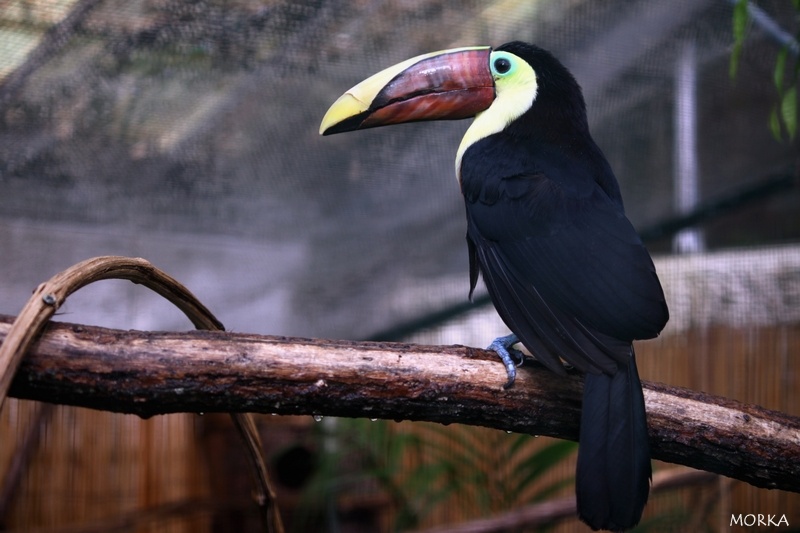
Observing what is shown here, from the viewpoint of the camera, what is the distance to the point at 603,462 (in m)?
1.27

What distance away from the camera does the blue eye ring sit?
1952mm

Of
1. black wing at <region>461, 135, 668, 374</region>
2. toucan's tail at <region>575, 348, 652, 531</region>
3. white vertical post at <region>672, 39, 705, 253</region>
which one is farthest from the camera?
white vertical post at <region>672, 39, 705, 253</region>

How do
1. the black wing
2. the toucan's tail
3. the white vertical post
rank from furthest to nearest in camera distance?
the white vertical post < the black wing < the toucan's tail

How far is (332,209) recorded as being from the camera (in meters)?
3.02

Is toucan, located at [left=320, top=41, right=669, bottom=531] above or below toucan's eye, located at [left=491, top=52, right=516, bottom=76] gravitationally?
below

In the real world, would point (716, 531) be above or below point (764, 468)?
below

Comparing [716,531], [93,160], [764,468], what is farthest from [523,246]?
[716,531]

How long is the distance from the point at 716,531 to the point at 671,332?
1.05 m

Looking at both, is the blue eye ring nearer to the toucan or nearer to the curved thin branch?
the toucan

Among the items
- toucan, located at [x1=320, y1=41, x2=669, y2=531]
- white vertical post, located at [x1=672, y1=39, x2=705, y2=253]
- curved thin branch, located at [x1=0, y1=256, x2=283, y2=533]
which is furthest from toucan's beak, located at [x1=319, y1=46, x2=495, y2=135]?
white vertical post, located at [x1=672, y1=39, x2=705, y2=253]

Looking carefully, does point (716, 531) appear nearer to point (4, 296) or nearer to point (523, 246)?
point (523, 246)

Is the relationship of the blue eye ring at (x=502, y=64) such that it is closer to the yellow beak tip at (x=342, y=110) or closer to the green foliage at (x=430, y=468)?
the yellow beak tip at (x=342, y=110)

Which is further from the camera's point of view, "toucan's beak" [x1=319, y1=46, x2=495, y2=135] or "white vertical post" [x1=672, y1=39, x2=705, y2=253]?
"white vertical post" [x1=672, y1=39, x2=705, y2=253]

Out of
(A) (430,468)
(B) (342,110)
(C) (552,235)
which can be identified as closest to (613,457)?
(C) (552,235)
